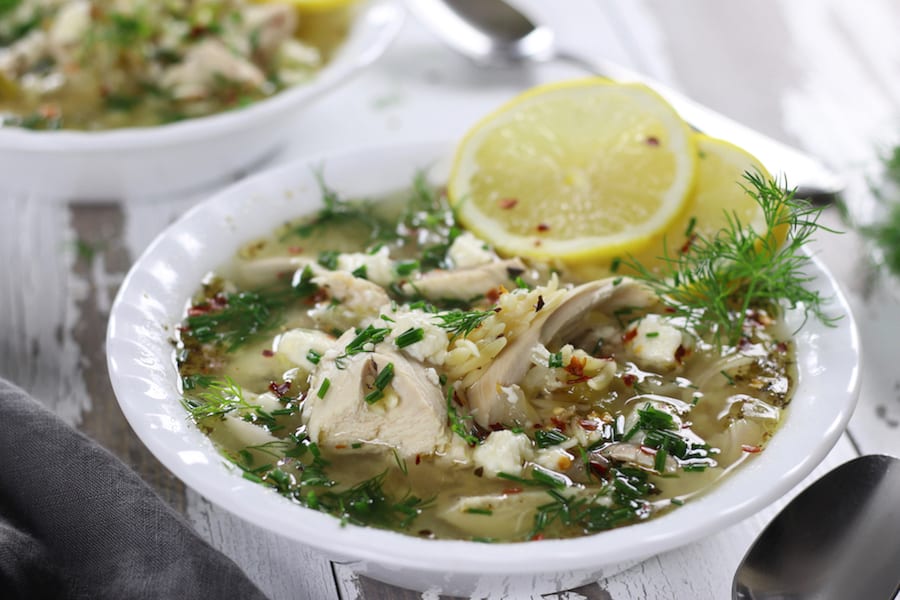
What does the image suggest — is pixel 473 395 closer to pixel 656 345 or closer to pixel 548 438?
pixel 548 438

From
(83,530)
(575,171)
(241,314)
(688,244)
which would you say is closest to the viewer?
(83,530)

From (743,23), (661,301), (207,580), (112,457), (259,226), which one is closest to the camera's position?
(207,580)

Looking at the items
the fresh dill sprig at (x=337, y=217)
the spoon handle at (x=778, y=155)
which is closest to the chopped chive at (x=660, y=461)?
the fresh dill sprig at (x=337, y=217)

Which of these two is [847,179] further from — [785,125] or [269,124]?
[269,124]

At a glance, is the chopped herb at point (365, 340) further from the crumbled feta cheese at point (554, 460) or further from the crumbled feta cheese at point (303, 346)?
the crumbled feta cheese at point (554, 460)

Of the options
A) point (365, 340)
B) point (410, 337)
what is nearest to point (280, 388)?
point (365, 340)

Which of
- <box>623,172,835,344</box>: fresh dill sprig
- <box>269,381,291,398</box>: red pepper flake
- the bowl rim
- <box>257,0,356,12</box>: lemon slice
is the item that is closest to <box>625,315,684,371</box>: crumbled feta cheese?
<box>623,172,835,344</box>: fresh dill sprig

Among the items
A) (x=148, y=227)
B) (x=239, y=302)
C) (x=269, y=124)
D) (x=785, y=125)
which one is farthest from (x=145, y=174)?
(x=785, y=125)
